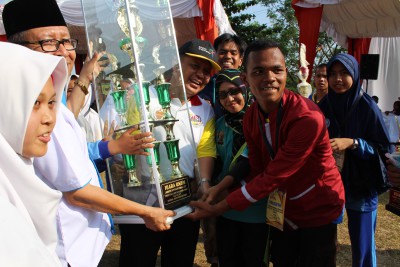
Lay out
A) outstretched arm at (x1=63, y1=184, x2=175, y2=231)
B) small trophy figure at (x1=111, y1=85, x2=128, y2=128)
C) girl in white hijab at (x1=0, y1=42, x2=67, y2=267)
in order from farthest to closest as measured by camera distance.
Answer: small trophy figure at (x1=111, y1=85, x2=128, y2=128)
outstretched arm at (x1=63, y1=184, x2=175, y2=231)
girl in white hijab at (x1=0, y1=42, x2=67, y2=267)

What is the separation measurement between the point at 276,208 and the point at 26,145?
134 cm

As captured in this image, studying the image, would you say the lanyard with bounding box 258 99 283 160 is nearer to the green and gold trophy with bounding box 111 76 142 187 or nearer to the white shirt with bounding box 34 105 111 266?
the green and gold trophy with bounding box 111 76 142 187

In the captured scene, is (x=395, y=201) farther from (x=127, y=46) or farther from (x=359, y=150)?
(x=127, y=46)

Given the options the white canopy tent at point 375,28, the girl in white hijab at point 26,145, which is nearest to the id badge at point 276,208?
the girl in white hijab at point 26,145

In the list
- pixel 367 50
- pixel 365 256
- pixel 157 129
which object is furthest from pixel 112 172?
pixel 367 50

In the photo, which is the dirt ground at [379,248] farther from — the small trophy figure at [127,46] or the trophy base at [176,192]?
the small trophy figure at [127,46]

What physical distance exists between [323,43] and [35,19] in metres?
23.4

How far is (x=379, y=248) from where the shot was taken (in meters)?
3.54

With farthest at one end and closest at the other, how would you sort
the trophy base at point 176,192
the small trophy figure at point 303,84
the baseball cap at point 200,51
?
the small trophy figure at point 303,84 → the baseball cap at point 200,51 → the trophy base at point 176,192

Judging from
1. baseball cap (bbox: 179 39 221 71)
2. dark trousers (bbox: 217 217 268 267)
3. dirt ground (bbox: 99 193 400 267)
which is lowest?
dirt ground (bbox: 99 193 400 267)

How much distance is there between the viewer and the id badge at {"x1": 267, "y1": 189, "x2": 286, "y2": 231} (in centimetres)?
191

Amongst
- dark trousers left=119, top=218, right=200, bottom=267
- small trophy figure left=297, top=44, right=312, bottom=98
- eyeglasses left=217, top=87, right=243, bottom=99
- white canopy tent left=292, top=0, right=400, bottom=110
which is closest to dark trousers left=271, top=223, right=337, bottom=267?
dark trousers left=119, top=218, right=200, bottom=267

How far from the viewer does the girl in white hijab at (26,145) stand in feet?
2.20

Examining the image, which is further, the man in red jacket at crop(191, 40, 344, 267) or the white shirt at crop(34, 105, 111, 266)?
the man in red jacket at crop(191, 40, 344, 267)
